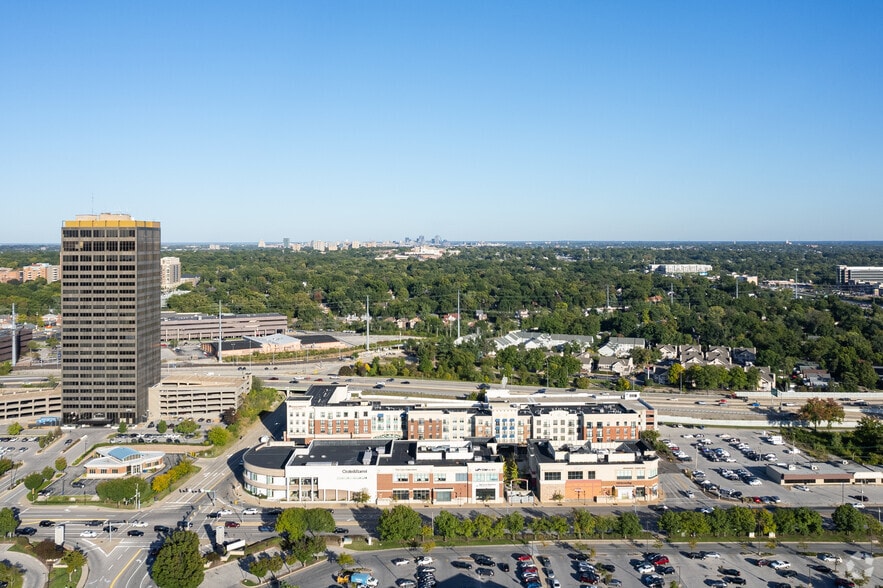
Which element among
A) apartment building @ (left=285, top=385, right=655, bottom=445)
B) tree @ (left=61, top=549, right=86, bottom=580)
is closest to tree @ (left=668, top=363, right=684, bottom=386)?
apartment building @ (left=285, top=385, right=655, bottom=445)

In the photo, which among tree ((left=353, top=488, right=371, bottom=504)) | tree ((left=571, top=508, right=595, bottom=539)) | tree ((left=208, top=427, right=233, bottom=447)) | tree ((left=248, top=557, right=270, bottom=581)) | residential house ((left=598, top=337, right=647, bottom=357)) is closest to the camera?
tree ((left=248, top=557, right=270, bottom=581))

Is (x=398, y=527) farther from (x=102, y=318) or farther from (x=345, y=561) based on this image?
(x=102, y=318)

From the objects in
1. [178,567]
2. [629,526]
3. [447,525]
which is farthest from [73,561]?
[629,526]

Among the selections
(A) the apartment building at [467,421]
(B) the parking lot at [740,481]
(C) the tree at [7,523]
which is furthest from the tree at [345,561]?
(B) the parking lot at [740,481]

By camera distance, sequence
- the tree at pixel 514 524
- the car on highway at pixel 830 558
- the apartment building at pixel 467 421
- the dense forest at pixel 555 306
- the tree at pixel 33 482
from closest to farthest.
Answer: the car on highway at pixel 830 558 → the tree at pixel 514 524 → the tree at pixel 33 482 → the apartment building at pixel 467 421 → the dense forest at pixel 555 306

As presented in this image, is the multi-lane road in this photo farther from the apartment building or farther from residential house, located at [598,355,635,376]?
residential house, located at [598,355,635,376]

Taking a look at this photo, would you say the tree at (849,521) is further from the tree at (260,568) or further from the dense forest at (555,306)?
the dense forest at (555,306)
